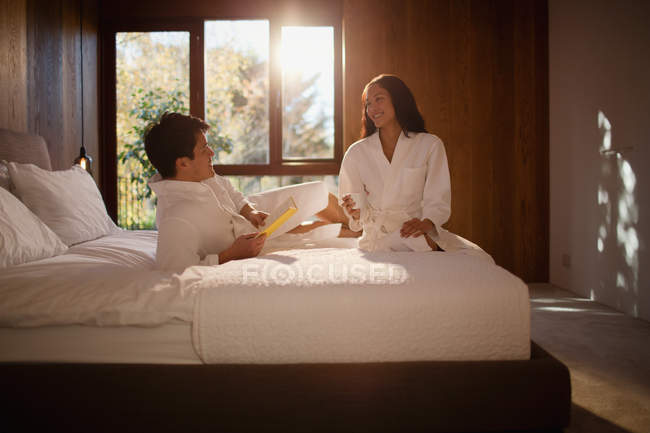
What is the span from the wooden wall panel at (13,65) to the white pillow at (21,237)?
48.4 inches

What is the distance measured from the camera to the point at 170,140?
5.31ft

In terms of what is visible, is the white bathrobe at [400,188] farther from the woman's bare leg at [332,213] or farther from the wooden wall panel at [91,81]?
the wooden wall panel at [91,81]

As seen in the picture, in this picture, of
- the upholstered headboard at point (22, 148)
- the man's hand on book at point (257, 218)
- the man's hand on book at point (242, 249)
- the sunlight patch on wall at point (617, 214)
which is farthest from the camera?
the sunlight patch on wall at point (617, 214)

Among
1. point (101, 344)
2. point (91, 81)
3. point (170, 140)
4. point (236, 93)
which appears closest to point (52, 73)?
point (91, 81)

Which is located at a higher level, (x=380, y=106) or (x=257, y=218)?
(x=380, y=106)

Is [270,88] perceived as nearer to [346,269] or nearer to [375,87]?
[375,87]

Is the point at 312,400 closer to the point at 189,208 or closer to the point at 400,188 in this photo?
the point at 189,208

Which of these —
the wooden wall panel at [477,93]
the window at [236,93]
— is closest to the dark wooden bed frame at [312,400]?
the wooden wall panel at [477,93]

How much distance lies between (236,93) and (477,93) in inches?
81.4

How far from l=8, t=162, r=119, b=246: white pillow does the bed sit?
0.81 meters

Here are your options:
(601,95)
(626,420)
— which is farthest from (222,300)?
(601,95)

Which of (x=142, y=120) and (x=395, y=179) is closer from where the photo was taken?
(x=395, y=179)

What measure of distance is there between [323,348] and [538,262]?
3.12 m

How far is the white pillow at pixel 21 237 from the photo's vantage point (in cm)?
139
